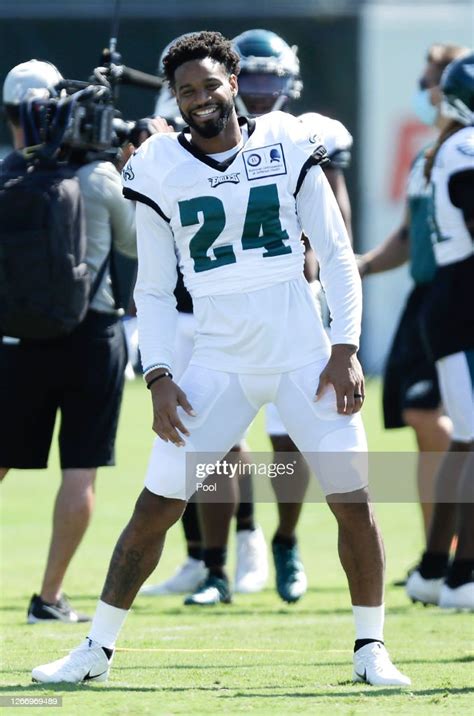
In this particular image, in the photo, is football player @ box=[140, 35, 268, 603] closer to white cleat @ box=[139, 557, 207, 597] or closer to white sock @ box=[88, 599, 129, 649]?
white cleat @ box=[139, 557, 207, 597]

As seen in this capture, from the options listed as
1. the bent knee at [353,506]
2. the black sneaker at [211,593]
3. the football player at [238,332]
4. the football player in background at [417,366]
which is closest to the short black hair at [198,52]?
the football player at [238,332]

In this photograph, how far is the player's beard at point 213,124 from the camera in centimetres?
504

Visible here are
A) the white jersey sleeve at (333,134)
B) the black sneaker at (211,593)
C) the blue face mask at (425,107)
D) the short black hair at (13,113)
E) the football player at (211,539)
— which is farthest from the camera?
the blue face mask at (425,107)

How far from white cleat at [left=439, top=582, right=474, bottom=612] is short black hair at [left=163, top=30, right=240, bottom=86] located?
2.64 m

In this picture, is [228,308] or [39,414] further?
[39,414]

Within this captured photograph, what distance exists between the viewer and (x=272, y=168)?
505cm

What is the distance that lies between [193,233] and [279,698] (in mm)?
1447

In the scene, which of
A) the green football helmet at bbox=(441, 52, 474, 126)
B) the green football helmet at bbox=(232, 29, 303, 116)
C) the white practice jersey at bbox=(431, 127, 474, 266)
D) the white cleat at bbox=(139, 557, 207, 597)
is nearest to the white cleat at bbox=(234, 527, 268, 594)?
the white cleat at bbox=(139, 557, 207, 597)

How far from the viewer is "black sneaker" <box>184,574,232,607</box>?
713 centimetres

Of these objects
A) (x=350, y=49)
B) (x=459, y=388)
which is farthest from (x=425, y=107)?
(x=350, y=49)

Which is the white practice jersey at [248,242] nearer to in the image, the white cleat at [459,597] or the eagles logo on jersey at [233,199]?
the eagles logo on jersey at [233,199]

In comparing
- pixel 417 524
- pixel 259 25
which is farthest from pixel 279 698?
pixel 259 25

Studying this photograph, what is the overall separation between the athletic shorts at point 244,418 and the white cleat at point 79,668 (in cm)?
54

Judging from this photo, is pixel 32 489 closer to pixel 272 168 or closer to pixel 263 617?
pixel 263 617
